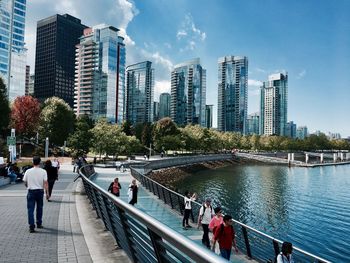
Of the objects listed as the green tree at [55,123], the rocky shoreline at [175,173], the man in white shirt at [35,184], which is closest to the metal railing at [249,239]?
the man in white shirt at [35,184]

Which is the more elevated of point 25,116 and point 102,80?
point 102,80

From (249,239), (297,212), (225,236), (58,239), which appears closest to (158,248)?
(58,239)

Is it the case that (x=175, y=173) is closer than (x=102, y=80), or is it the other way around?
(x=175, y=173)

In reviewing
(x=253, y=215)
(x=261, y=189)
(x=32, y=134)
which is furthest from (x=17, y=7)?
(x=253, y=215)

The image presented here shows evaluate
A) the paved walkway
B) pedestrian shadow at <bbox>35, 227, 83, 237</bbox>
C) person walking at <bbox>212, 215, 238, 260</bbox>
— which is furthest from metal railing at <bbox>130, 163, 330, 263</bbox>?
pedestrian shadow at <bbox>35, 227, 83, 237</bbox>

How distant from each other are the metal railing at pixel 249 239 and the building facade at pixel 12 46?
380 feet

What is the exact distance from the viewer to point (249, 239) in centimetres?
1452

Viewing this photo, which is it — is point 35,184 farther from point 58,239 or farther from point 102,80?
point 102,80

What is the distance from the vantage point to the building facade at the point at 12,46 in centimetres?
12644

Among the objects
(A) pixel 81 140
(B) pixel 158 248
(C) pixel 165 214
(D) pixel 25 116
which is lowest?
(C) pixel 165 214

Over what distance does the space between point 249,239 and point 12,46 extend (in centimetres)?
14008

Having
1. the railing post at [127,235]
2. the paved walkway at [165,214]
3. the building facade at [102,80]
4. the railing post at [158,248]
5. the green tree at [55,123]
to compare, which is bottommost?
the paved walkway at [165,214]

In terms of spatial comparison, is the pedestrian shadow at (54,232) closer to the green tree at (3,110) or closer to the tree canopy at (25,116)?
the green tree at (3,110)

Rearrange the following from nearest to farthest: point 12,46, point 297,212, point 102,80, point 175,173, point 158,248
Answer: point 158,248
point 297,212
point 175,173
point 12,46
point 102,80
